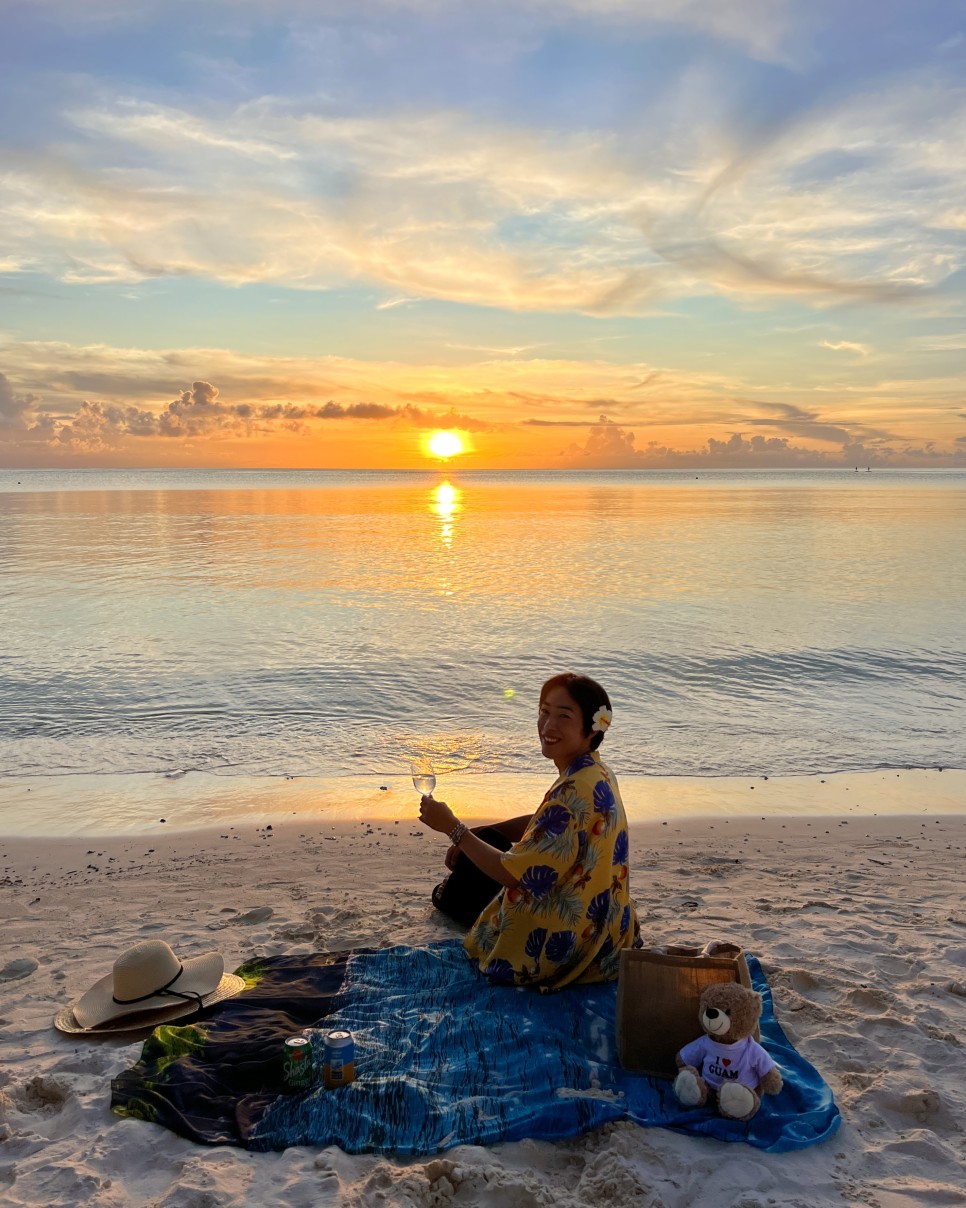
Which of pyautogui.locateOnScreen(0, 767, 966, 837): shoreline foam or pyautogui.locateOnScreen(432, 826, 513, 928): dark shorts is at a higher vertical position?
pyautogui.locateOnScreen(432, 826, 513, 928): dark shorts

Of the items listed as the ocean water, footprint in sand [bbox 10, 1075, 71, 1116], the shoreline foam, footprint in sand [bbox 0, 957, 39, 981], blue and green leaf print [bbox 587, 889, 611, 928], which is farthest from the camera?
the ocean water

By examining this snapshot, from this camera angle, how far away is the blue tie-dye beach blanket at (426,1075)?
4.00 m

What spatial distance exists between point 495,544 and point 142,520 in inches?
903

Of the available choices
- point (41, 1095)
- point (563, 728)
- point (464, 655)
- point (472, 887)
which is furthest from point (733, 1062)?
point (464, 655)

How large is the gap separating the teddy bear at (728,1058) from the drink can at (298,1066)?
1647mm

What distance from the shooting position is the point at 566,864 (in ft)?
16.0

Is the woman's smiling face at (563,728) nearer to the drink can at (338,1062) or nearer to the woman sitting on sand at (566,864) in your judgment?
the woman sitting on sand at (566,864)

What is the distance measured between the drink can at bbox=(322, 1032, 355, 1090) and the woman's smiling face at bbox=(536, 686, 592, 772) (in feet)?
5.47

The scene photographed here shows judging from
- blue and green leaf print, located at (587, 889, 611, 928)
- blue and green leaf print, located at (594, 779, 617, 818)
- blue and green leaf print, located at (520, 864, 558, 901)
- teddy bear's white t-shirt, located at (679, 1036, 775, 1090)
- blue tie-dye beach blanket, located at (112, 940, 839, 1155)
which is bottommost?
blue tie-dye beach blanket, located at (112, 940, 839, 1155)

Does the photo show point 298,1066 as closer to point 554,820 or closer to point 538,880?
point 538,880

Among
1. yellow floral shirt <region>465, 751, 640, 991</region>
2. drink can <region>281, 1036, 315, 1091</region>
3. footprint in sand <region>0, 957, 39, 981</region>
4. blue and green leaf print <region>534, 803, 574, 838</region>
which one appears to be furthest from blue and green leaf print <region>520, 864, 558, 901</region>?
footprint in sand <region>0, 957, 39, 981</region>

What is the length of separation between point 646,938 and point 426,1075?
6.94 ft

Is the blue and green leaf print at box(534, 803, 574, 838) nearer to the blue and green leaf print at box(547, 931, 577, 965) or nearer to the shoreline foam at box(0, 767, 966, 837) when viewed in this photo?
the blue and green leaf print at box(547, 931, 577, 965)

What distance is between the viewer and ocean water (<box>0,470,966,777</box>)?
11.4 meters
